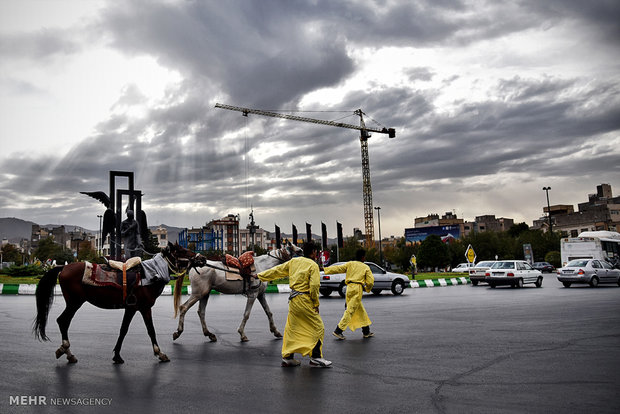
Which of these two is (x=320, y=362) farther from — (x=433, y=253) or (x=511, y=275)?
(x=433, y=253)

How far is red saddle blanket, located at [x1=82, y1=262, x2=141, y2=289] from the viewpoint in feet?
26.2

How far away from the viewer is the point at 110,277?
26.5 feet

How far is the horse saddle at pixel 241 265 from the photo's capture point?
1068 centimetres

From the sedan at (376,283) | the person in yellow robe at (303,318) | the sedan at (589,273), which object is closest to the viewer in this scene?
the person in yellow robe at (303,318)

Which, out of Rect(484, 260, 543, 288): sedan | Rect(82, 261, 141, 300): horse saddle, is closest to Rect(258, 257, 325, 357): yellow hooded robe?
Rect(82, 261, 141, 300): horse saddle

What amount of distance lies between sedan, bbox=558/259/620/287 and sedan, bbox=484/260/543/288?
1.57m

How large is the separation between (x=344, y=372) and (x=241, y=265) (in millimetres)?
4210

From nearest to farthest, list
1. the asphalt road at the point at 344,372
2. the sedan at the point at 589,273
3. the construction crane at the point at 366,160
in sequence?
the asphalt road at the point at 344,372, the sedan at the point at 589,273, the construction crane at the point at 366,160

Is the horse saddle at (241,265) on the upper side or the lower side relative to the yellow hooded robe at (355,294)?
upper

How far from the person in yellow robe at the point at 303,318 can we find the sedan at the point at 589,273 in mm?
23980

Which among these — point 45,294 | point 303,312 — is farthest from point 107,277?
point 303,312

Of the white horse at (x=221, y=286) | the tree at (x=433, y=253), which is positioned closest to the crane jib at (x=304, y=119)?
the tree at (x=433, y=253)

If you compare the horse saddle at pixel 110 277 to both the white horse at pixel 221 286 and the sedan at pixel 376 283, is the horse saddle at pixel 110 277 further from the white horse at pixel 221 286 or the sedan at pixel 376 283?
the sedan at pixel 376 283

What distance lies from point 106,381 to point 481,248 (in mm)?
84399
